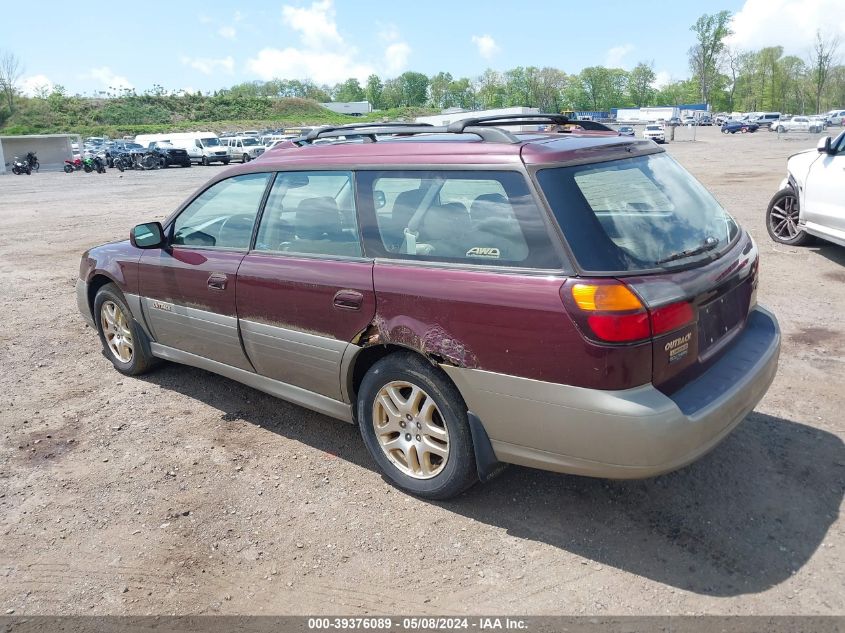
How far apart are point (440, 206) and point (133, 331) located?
2929mm

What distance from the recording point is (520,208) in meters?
2.94

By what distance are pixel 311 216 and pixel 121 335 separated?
2.39 m

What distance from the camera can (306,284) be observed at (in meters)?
3.63

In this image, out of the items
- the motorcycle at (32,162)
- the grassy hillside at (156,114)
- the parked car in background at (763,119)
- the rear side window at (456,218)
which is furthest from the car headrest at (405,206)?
the parked car in background at (763,119)

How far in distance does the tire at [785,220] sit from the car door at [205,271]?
741 cm

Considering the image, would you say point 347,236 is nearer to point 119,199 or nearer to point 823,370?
point 823,370

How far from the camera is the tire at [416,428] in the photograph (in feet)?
10.3

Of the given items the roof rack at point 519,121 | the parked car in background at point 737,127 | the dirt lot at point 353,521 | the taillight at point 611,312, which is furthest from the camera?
the parked car in background at point 737,127

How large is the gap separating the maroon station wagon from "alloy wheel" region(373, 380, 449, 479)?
1 centimetres

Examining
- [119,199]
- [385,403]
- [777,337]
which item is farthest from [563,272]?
[119,199]

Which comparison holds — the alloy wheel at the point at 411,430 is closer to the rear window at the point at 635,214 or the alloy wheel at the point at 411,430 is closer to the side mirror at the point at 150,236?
the rear window at the point at 635,214

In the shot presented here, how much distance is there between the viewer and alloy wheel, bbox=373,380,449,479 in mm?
3283

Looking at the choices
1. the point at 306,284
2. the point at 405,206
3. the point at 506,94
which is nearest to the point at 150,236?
the point at 306,284

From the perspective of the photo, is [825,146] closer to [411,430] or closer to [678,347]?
[678,347]
